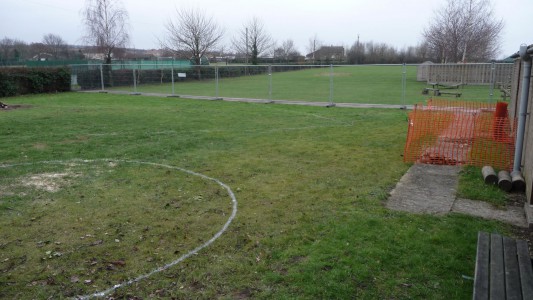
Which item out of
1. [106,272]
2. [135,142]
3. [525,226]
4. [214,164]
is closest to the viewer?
[106,272]

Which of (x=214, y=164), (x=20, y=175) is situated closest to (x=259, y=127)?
(x=214, y=164)

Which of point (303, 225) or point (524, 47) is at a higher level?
point (524, 47)

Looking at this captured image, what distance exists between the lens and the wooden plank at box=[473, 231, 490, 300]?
3.05 metres

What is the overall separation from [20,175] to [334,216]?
18.0 ft

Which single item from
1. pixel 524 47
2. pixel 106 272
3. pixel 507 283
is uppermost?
pixel 524 47

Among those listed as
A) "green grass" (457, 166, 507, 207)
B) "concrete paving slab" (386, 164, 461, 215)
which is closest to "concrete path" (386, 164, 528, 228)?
"concrete paving slab" (386, 164, 461, 215)

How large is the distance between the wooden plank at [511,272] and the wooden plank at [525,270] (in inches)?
1.1

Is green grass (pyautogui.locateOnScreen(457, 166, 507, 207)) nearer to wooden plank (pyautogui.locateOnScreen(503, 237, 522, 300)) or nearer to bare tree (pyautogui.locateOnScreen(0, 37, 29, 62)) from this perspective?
wooden plank (pyautogui.locateOnScreen(503, 237, 522, 300))

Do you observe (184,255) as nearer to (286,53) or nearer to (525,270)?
(525,270)

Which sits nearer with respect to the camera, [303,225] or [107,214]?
[303,225]

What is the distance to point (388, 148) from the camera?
9391 mm

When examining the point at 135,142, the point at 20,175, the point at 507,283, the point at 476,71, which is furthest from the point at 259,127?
the point at 476,71

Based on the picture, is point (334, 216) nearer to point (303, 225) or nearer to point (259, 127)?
point (303, 225)

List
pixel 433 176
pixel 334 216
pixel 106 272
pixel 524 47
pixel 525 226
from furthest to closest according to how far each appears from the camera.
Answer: pixel 433 176 → pixel 524 47 → pixel 334 216 → pixel 525 226 → pixel 106 272
